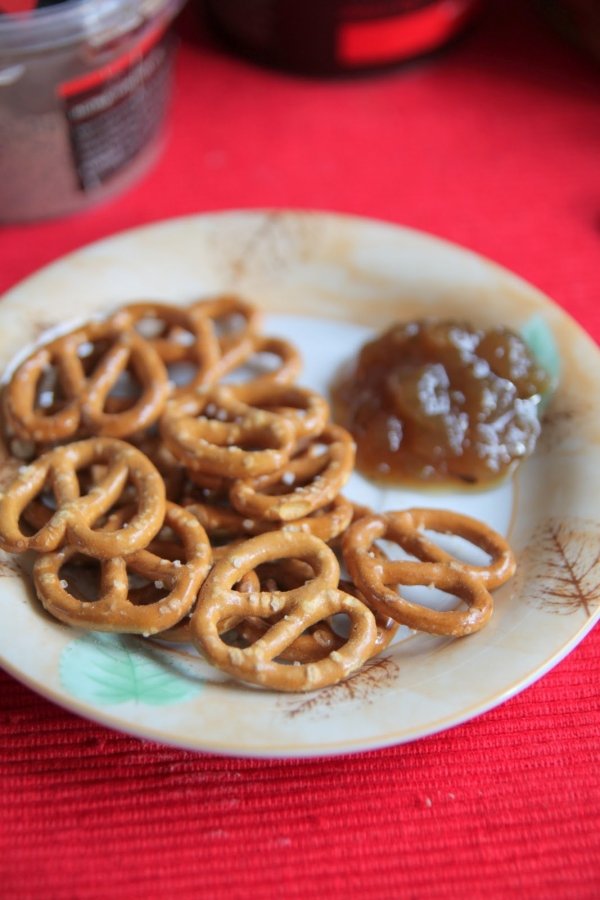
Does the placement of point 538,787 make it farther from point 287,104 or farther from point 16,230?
point 287,104

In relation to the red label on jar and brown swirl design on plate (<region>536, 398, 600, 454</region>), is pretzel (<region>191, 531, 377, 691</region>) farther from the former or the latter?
the red label on jar

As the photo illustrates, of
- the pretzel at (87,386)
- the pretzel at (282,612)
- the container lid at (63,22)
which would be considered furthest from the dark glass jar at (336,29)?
the pretzel at (282,612)

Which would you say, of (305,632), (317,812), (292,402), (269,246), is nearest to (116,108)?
(269,246)

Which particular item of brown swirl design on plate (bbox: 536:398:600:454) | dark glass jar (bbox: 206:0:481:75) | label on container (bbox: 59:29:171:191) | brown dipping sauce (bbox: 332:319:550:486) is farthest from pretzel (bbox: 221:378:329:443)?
dark glass jar (bbox: 206:0:481:75)

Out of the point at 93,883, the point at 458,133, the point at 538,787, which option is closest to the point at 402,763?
the point at 538,787

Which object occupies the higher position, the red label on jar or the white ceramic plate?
the red label on jar

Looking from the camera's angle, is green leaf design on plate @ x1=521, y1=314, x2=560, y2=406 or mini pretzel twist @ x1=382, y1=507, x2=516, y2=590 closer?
mini pretzel twist @ x1=382, y1=507, x2=516, y2=590
